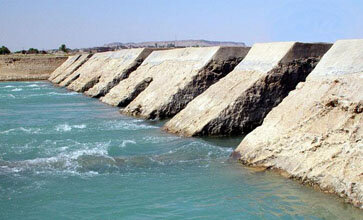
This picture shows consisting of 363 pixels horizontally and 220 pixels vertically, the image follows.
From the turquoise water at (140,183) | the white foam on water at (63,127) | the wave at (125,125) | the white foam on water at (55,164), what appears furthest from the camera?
the white foam on water at (63,127)

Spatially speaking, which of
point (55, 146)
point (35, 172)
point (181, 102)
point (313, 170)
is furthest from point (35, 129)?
point (313, 170)

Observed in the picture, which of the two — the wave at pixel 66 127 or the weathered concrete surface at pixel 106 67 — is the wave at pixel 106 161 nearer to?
the wave at pixel 66 127

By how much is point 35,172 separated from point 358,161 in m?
5.11

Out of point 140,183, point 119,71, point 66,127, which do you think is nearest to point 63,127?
point 66,127

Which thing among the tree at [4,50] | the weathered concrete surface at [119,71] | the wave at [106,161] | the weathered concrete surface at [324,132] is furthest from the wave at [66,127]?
the tree at [4,50]

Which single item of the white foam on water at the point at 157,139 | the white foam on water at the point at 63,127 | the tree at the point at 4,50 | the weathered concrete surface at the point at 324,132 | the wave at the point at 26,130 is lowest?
the wave at the point at 26,130

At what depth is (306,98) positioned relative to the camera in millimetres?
8539

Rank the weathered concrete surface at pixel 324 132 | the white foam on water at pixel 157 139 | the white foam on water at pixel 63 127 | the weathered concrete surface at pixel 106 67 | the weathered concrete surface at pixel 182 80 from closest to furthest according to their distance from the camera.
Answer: the weathered concrete surface at pixel 324 132, the white foam on water at pixel 157 139, the white foam on water at pixel 63 127, the weathered concrete surface at pixel 182 80, the weathered concrete surface at pixel 106 67

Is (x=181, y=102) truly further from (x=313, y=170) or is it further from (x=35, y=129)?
(x=313, y=170)

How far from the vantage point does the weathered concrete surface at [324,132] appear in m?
6.52

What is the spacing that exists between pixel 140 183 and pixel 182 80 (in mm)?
8115

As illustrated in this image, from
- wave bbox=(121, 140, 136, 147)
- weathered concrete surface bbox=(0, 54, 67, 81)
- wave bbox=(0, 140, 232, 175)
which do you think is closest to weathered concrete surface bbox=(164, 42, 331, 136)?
wave bbox=(121, 140, 136, 147)

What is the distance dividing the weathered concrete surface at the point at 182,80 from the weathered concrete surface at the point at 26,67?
95.6 ft

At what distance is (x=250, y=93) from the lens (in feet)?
37.4
